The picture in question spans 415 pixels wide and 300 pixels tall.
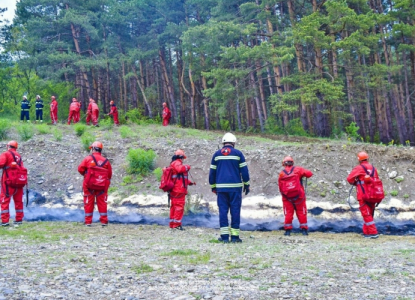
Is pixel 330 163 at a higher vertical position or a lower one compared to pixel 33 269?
higher

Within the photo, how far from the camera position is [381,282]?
4863 mm

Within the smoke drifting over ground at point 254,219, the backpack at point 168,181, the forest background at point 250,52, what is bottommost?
the smoke drifting over ground at point 254,219

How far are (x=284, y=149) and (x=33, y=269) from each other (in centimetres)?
1179

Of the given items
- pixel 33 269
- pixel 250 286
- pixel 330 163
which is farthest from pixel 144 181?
pixel 250 286

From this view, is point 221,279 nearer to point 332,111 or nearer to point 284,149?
point 284,149

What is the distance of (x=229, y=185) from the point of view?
27.5ft

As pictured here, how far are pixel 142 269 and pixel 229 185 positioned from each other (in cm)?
325

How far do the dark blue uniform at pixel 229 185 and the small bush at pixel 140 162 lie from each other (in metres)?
7.44

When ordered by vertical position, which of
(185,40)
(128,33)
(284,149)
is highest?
(128,33)

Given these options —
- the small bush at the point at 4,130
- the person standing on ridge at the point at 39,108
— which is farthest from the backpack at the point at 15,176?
the person standing on ridge at the point at 39,108

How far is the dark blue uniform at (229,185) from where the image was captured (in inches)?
329

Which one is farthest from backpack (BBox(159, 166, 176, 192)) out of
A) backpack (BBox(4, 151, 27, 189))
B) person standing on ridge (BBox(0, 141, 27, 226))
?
person standing on ridge (BBox(0, 141, 27, 226))

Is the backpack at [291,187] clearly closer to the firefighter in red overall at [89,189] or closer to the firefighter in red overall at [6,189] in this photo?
the firefighter in red overall at [89,189]

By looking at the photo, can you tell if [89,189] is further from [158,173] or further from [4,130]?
[4,130]
